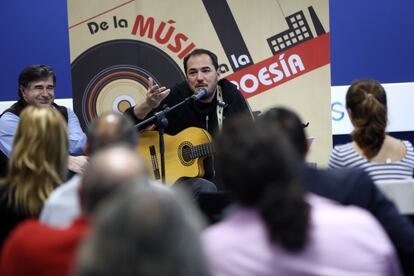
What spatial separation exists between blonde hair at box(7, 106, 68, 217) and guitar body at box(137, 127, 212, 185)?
2115mm

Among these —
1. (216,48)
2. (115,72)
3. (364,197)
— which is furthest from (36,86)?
(364,197)

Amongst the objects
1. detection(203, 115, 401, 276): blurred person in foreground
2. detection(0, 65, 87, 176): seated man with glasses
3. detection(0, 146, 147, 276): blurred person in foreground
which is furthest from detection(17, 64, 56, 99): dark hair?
detection(203, 115, 401, 276): blurred person in foreground

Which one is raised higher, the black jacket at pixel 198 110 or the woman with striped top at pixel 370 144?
the black jacket at pixel 198 110

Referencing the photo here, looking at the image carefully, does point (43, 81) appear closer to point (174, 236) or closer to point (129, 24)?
point (129, 24)

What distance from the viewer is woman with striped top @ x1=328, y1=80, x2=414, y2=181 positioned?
9.43ft

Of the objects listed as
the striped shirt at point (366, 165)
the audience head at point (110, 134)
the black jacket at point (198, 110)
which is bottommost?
the striped shirt at point (366, 165)

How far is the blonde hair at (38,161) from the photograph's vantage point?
232cm

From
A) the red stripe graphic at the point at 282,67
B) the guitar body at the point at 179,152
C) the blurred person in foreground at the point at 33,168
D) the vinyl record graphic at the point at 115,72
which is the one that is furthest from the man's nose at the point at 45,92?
the blurred person in foreground at the point at 33,168

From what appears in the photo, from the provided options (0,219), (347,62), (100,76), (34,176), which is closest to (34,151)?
(34,176)

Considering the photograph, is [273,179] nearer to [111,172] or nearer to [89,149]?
[111,172]

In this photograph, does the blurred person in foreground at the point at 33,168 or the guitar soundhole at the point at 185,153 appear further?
Answer: the guitar soundhole at the point at 185,153

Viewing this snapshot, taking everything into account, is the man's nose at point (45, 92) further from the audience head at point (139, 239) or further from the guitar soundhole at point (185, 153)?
the audience head at point (139, 239)

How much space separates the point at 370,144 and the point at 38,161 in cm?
125

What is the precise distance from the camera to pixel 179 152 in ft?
15.0
